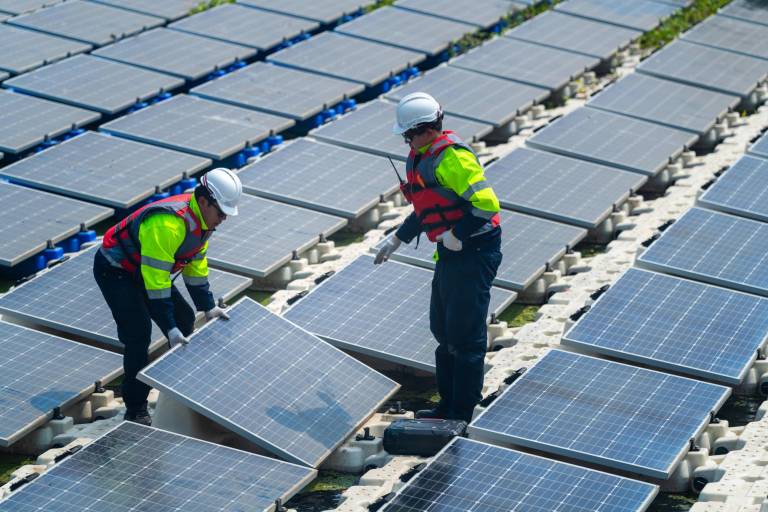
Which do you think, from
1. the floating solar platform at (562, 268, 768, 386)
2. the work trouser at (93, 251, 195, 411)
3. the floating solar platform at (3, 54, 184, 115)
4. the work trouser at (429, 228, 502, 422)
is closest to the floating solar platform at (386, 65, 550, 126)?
the floating solar platform at (3, 54, 184, 115)

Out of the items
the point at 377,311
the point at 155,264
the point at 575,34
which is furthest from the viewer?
the point at 575,34

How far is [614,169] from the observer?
17.2 metres

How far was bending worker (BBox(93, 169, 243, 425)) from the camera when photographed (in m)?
11.0

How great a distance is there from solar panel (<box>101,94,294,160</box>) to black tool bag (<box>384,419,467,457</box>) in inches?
266

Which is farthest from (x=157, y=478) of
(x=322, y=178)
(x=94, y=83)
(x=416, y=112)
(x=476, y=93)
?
(x=476, y=93)

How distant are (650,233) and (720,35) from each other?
8.91 m

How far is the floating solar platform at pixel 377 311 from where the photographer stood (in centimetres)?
1245

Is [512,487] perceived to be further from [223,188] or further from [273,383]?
[223,188]

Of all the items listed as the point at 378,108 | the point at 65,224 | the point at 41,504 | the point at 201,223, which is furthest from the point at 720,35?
the point at 41,504

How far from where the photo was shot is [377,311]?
42.6ft

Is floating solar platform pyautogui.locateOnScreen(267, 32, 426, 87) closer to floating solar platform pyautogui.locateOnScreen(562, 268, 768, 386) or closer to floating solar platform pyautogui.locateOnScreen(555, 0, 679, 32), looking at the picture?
floating solar platform pyautogui.locateOnScreen(555, 0, 679, 32)

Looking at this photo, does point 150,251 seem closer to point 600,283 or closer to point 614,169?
point 600,283

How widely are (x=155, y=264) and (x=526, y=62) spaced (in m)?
11.9

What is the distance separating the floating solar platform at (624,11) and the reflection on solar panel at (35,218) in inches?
473
